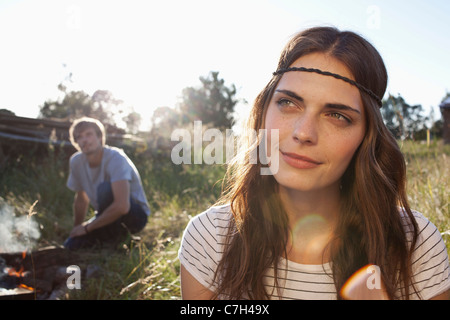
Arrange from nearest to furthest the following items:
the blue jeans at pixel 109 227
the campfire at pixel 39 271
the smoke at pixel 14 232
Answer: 1. the campfire at pixel 39 271
2. the smoke at pixel 14 232
3. the blue jeans at pixel 109 227

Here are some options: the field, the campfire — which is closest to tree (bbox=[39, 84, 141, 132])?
the field

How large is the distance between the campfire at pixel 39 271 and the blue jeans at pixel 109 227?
400 mm

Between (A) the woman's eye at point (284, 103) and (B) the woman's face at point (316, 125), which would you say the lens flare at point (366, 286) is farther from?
(A) the woman's eye at point (284, 103)

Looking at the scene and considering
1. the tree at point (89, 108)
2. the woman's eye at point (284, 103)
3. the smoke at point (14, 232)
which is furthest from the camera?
the tree at point (89, 108)

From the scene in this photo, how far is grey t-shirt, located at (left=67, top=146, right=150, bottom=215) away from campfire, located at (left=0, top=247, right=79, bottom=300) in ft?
3.23

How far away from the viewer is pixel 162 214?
4.99m

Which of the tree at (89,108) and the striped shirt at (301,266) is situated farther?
the tree at (89,108)

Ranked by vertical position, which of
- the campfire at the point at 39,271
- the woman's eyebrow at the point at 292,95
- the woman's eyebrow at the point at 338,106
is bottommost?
the campfire at the point at 39,271

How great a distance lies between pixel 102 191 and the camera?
4.21 metres

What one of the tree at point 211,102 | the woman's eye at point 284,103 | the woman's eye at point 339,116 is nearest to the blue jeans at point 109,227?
the woman's eye at point 284,103

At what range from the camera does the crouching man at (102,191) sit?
4.00 metres

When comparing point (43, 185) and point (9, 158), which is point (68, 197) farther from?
point (9, 158)

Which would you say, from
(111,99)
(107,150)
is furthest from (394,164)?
(111,99)
